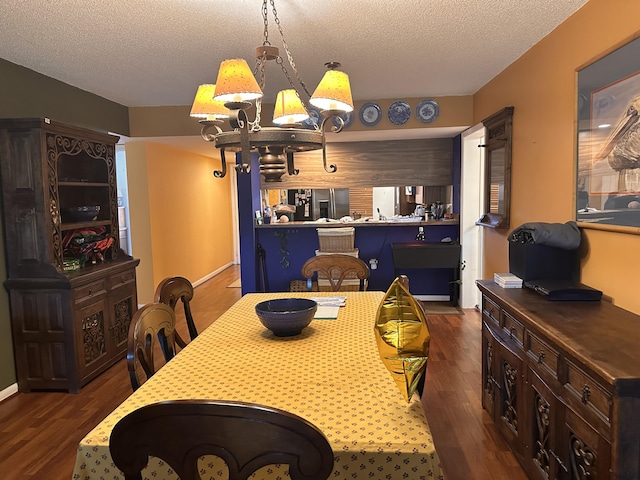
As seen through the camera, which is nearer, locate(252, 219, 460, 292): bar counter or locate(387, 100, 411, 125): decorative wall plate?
locate(387, 100, 411, 125): decorative wall plate

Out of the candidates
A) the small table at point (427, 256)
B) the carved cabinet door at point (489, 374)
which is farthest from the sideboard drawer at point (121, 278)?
the carved cabinet door at point (489, 374)

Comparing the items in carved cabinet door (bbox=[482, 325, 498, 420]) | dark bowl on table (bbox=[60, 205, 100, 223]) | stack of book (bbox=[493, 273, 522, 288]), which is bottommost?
carved cabinet door (bbox=[482, 325, 498, 420])

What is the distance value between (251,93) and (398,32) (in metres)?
1.68

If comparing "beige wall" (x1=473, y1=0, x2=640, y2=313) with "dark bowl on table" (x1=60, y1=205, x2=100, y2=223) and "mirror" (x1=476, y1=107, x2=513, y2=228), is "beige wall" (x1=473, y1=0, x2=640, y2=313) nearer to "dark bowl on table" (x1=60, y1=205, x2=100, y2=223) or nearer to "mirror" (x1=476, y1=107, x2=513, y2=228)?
"mirror" (x1=476, y1=107, x2=513, y2=228)

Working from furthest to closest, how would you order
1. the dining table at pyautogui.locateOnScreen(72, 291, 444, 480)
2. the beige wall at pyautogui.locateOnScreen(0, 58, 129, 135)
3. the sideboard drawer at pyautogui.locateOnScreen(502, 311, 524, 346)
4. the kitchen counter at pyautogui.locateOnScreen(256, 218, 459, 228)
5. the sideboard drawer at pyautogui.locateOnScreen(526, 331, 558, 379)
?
the kitchen counter at pyautogui.locateOnScreen(256, 218, 459, 228)
the beige wall at pyautogui.locateOnScreen(0, 58, 129, 135)
the sideboard drawer at pyautogui.locateOnScreen(502, 311, 524, 346)
the sideboard drawer at pyautogui.locateOnScreen(526, 331, 558, 379)
the dining table at pyautogui.locateOnScreen(72, 291, 444, 480)

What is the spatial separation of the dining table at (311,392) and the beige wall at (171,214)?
372cm

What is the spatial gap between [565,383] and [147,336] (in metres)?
1.61

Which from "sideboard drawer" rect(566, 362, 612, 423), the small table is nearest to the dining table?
"sideboard drawer" rect(566, 362, 612, 423)

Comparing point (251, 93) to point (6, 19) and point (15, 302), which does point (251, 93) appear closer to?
point (6, 19)

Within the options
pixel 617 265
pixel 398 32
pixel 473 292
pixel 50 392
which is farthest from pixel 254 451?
pixel 473 292

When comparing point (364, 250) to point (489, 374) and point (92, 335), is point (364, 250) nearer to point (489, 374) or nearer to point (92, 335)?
point (489, 374)

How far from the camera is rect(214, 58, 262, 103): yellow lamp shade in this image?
1.65 meters

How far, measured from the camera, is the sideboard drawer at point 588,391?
1417mm

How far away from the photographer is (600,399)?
145cm
